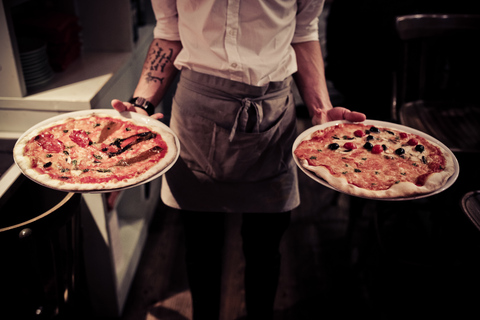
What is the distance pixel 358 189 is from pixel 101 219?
1159mm

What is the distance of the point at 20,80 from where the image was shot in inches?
63.9

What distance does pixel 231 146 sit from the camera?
1.47 metres

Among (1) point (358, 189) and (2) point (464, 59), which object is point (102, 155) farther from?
(2) point (464, 59)

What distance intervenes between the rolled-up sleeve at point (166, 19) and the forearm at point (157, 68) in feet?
0.07

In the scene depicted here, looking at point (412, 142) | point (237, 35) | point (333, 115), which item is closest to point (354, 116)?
point (333, 115)

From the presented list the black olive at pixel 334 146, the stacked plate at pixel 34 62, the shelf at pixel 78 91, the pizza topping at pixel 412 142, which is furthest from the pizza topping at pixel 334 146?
the stacked plate at pixel 34 62

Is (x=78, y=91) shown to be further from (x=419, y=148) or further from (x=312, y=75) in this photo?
(x=419, y=148)

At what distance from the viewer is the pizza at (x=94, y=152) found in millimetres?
1224

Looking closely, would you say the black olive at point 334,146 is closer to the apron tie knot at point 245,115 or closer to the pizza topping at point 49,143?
the apron tie knot at point 245,115

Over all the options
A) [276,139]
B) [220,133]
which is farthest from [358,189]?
[220,133]

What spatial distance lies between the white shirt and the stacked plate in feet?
1.99

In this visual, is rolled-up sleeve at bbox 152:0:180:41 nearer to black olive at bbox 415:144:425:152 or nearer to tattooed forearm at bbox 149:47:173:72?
tattooed forearm at bbox 149:47:173:72

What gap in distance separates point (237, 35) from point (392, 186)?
659mm

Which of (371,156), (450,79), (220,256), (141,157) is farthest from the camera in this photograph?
(450,79)
